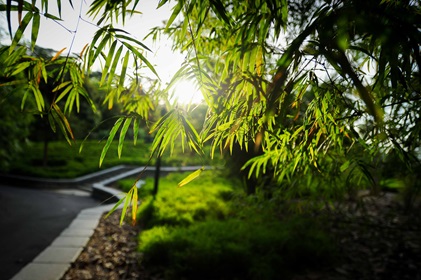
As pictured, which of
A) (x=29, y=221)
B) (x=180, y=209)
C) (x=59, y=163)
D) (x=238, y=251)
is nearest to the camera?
(x=238, y=251)

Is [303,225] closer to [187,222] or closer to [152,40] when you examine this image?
[187,222]

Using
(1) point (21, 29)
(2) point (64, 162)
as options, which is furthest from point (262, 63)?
(2) point (64, 162)

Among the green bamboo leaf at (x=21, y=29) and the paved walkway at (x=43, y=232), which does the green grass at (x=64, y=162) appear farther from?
the green bamboo leaf at (x=21, y=29)

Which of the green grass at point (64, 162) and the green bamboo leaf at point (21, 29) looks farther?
the green grass at point (64, 162)

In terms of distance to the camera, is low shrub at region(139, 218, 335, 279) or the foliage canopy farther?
low shrub at region(139, 218, 335, 279)

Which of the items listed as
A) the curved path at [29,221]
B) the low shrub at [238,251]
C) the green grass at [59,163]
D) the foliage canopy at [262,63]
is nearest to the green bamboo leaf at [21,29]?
the foliage canopy at [262,63]

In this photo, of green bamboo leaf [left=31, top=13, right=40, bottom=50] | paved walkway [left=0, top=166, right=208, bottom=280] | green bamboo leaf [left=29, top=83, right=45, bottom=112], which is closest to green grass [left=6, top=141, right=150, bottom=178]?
paved walkway [left=0, top=166, right=208, bottom=280]

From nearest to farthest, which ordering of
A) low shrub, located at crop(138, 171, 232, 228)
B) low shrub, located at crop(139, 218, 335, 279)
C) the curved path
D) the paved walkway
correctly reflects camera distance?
low shrub, located at crop(139, 218, 335, 279)
the paved walkway
the curved path
low shrub, located at crop(138, 171, 232, 228)

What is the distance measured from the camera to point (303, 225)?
166 inches

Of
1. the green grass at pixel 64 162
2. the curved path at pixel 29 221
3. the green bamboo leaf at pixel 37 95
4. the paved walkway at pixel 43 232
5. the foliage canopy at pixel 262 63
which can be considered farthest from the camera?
the green grass at pixel 64 162

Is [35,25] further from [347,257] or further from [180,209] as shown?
[180,209]

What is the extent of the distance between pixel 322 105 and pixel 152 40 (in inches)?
49.7

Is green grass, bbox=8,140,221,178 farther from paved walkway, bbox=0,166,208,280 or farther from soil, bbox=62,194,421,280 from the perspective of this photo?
soil, bbox=62,194,421,280

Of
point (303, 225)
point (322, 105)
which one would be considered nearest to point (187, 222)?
point (303, 225)
